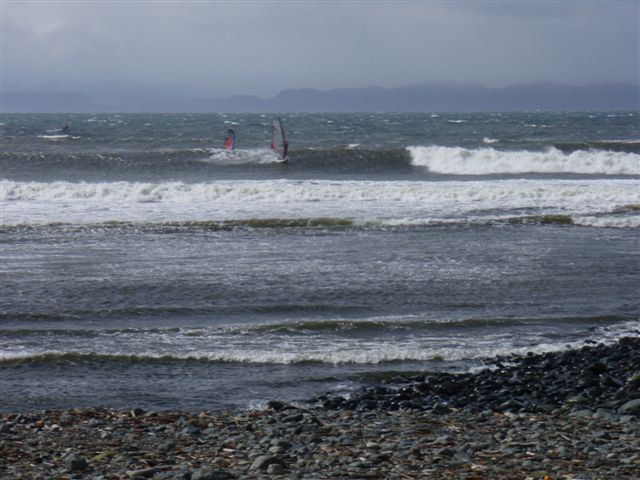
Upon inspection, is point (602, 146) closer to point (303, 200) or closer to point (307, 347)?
point (303, 200)

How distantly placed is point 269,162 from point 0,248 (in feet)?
74.2

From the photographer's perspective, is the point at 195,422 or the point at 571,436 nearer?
the point at 571,436

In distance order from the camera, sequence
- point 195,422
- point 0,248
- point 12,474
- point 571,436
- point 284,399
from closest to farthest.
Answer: point 12,474, point 571,436, point 195,422, point 284,399, point 0,248

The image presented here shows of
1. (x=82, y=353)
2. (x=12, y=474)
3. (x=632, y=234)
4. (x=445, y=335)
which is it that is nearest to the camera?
(x=12, y=474)

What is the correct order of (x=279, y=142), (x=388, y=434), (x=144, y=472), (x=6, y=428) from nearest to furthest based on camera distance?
(x=144, y=472) → (x=388, y=434) → (x=6, y=428) → (x=279, y=142)

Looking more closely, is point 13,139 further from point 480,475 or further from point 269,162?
point 480,475

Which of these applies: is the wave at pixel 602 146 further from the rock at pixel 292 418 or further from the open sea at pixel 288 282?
the rock at pixel 292 418

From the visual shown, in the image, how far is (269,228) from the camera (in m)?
21.5

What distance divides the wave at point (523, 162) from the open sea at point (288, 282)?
5.97 metres

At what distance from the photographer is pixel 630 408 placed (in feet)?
27.4

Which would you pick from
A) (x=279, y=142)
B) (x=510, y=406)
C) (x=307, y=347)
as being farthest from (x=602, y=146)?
(x=510, y=406)

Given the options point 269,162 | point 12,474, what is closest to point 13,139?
point 269,162

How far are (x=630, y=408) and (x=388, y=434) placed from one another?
2.17 meters

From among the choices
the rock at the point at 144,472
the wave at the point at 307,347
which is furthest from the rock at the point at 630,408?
the rock at the point at 144,472
